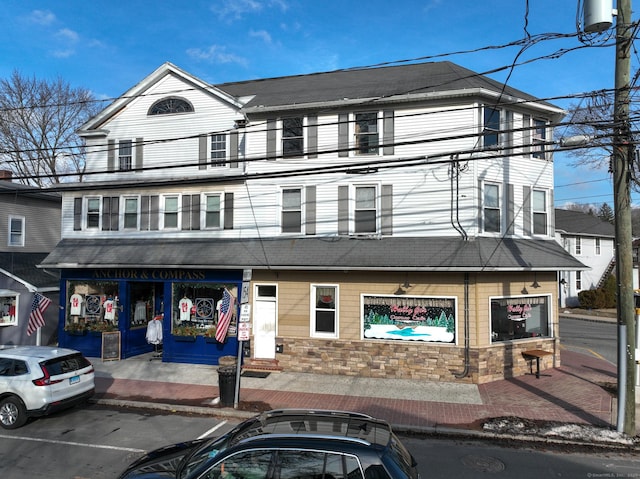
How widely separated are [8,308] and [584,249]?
4012cm

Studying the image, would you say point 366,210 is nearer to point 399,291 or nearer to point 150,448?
point 399,291

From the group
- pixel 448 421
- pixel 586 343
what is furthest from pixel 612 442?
pixel 586 343

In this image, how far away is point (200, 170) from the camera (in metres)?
17.0

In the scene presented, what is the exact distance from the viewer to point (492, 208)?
14461 mm

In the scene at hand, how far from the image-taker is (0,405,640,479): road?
25.2 ft

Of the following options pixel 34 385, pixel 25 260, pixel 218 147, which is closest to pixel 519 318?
pixel 218 147

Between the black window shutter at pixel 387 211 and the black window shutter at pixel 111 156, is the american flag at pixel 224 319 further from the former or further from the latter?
the black window shutter at pixel 111 156

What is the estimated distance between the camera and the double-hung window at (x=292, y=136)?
51.5 feet

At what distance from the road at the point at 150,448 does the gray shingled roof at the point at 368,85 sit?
1015 cm

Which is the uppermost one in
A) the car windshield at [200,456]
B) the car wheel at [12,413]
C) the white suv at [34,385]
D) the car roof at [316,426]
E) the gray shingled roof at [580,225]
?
the gray shingled roof at [580,225]

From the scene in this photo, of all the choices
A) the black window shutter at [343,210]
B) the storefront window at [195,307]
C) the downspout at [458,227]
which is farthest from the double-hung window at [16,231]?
the downspout at [458,227]

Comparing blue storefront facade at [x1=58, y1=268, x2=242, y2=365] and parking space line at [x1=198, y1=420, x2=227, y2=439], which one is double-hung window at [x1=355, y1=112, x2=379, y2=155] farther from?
parking space line at [x1=198, y1=420, x2=227, y2=439]

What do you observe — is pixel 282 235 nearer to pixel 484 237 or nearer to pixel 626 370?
pixel 484 237

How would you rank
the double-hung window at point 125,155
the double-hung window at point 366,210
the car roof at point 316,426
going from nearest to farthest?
the car roof at point 316,426 → the double-hung window at point 366,210 → the double-hung window at point 125,155
